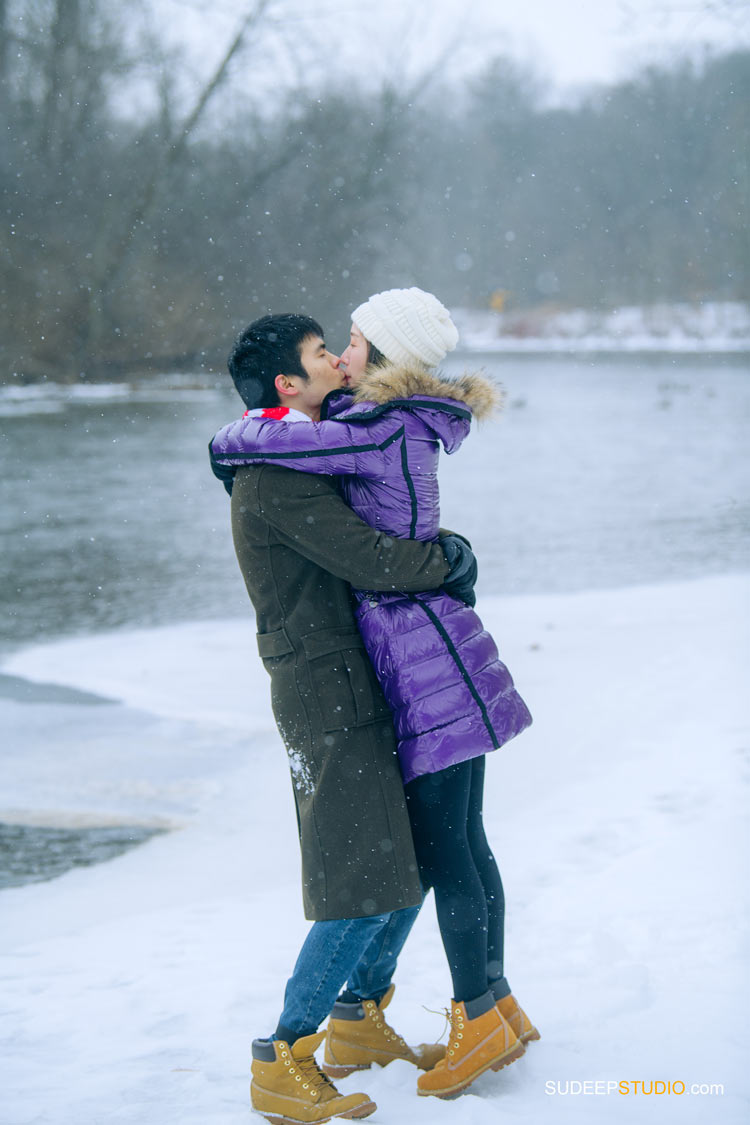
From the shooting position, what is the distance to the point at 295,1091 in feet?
6.12

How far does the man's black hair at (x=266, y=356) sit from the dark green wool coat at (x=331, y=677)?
0.47 feet

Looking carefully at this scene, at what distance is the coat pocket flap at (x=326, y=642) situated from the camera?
6.06 feet

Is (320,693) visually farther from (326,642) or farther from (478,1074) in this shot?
(478,1074)

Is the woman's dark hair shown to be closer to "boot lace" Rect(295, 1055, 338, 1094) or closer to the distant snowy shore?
"boot lace" Rect(295, 1055, 338, 1094)

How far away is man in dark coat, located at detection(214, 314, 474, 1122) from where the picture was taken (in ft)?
6.01

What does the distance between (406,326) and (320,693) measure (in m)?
0.62

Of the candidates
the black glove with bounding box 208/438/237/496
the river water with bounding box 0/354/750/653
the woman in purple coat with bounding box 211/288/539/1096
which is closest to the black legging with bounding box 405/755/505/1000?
the woman in purple coat with bounding box 211/288/539/1096

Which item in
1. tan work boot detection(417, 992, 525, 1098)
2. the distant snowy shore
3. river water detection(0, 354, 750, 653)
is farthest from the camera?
the distant snowy shore

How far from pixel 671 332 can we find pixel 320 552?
33.3 metres

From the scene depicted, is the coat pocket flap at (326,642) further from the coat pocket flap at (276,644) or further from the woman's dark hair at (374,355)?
the woman's dark hair at (374,355)

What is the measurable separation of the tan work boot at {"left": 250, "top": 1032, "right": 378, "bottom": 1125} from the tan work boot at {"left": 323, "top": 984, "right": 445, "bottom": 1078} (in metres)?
0.18

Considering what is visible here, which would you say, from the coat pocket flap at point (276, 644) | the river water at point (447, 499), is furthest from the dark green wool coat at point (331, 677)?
the river water at point (447, 499)

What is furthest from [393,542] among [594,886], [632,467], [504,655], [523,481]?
[632,467]

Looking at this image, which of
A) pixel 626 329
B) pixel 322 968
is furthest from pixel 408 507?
pixel 626 329
